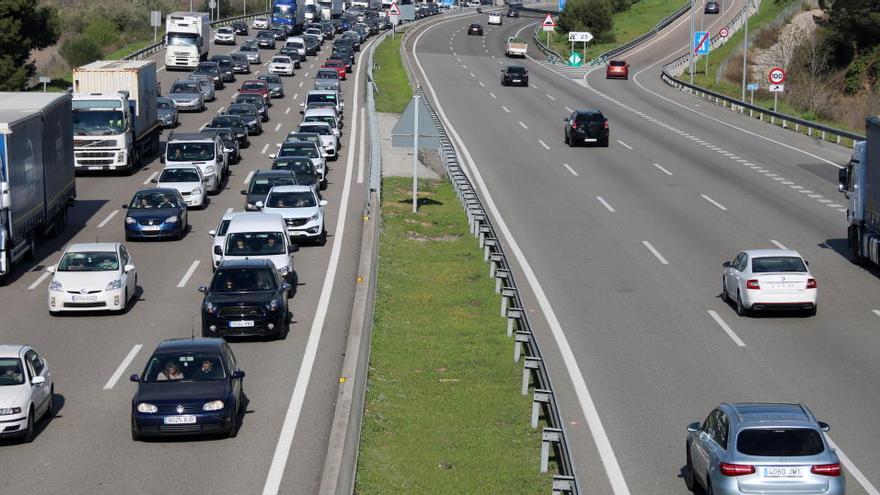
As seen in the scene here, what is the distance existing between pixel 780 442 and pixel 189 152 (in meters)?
32.6

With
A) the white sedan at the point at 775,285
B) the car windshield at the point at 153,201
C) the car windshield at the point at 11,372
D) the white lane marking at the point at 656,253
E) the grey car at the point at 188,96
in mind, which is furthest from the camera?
the grey car at the point at 188,96

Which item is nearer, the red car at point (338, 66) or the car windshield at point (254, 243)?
the car windshield at point (254, 243)

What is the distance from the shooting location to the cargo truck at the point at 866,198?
104 ft

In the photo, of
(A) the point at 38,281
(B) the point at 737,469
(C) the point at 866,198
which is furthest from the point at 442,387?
(C) the point at 866,198

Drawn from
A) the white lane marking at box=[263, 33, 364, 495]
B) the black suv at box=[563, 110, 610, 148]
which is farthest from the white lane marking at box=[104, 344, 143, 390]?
the black suv at box=[563, 110, 610, 148]

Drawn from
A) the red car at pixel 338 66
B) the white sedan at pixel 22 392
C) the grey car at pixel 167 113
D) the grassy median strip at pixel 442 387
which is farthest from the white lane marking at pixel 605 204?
the red car at pixel 338 66

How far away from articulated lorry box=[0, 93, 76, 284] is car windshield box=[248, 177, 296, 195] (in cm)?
530

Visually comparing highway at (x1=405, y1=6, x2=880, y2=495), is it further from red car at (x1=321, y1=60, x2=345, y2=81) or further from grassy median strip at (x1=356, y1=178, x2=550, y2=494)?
red car at (x1=321, y1=60, x2=345, y2=81)

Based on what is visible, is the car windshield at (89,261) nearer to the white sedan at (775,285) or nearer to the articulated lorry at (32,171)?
the articulated lorry at (32,171)

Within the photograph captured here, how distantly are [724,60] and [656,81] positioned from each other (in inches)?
398

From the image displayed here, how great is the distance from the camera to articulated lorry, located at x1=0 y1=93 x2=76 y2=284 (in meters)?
30.9

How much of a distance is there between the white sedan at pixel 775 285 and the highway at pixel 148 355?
809 cm

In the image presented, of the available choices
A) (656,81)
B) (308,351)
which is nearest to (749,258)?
(308,351)

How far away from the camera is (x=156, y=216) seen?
3556 cm
